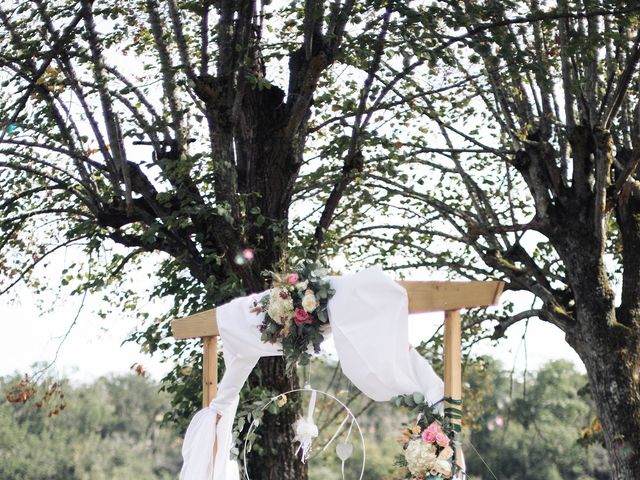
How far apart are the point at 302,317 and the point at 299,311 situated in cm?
3

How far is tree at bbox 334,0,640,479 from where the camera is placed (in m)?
7.02

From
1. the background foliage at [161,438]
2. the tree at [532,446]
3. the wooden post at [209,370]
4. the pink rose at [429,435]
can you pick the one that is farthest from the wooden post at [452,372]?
the tree at [532,446]

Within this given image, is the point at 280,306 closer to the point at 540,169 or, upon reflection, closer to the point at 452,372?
the point at 452,372

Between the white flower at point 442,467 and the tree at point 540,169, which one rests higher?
the tree at point 540,169

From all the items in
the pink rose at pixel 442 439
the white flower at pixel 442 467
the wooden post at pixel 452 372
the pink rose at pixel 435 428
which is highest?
the wooden post at pixel 452 372

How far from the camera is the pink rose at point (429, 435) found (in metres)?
3.88

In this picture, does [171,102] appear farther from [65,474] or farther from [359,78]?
[65,474]

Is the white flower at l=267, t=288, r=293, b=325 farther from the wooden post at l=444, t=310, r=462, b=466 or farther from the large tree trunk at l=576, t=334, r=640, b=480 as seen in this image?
the large tree trunk at l=576, t=334, r=640, b=480

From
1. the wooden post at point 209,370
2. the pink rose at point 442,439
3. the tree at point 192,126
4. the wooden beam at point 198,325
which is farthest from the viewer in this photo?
the tree at point 192,126

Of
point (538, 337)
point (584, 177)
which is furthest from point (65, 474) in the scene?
point (584, 177)

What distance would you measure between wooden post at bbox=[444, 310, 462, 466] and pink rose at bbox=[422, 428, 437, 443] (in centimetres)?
10

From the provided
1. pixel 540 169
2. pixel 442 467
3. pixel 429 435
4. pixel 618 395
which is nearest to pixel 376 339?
pixel 429 435

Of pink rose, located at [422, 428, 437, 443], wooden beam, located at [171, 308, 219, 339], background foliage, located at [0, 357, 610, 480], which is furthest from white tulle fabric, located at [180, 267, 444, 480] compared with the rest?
background foliage, located at [0, 357, 610, 480]

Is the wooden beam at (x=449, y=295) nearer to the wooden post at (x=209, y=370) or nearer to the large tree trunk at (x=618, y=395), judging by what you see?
the wooden post at (x=209, y=370)
